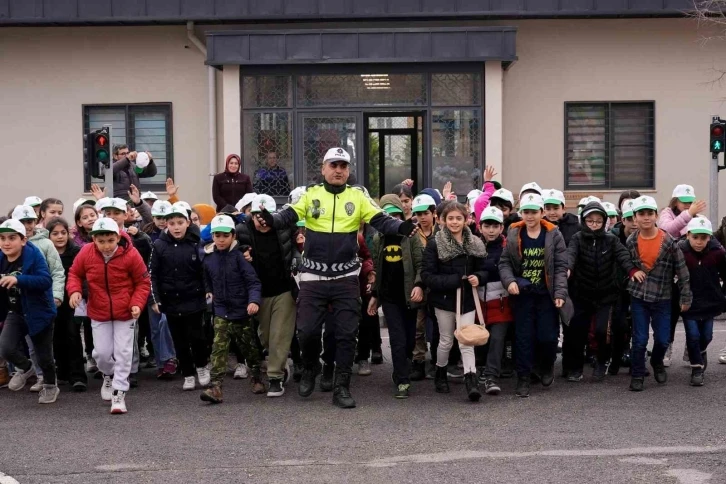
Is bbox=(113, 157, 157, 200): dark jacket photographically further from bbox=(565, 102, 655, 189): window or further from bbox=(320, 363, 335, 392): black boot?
bbox=(565, 102, 655, 189): window

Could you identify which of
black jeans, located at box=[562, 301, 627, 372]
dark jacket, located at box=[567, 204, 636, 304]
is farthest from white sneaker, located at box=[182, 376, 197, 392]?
dark jacket, located at box=[567, 204, 636, 304]

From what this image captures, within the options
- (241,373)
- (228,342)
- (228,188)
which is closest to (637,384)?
(228,342)

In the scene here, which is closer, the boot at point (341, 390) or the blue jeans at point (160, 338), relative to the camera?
the boot at point (341, 390)

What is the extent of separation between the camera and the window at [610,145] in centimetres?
2041

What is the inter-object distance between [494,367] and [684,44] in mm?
12288

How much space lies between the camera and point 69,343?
1045 centimetres

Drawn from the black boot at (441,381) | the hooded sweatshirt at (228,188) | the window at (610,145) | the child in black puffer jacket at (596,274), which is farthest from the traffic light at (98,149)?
the window at (610,145)

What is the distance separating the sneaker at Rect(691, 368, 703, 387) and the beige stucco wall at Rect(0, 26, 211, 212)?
12168 mm

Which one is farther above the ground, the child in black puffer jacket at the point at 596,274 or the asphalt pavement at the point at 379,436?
the child in black puffer jacket at the point at 596,274

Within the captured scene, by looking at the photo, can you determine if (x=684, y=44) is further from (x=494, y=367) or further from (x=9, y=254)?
(x=9, y=254)

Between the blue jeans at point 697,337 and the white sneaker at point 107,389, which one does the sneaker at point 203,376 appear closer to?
the white sneaker at point 107,389

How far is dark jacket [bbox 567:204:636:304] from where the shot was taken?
1011cm

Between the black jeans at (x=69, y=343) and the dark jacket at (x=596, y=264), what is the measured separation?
4600 mm

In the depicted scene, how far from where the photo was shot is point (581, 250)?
10180mm
